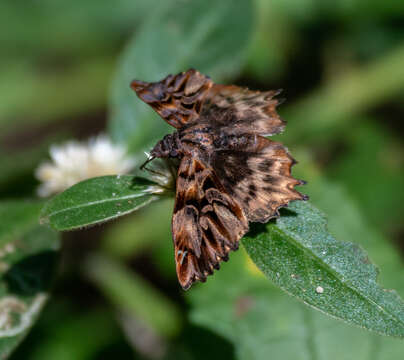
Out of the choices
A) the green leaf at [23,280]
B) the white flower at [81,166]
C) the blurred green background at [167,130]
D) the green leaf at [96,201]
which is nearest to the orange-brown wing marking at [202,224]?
the green leaf at [96,201]

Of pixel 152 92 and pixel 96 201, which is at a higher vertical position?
pixel 152 92

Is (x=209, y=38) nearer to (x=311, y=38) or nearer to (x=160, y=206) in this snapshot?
(x=160, y=206)

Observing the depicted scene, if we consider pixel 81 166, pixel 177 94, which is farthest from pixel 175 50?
pixel 177 94

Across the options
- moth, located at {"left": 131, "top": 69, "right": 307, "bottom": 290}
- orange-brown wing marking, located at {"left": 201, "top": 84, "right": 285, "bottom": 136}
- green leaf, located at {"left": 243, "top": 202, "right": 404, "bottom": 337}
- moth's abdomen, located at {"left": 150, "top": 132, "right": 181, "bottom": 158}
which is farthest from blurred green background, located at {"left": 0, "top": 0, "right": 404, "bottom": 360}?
moth's abdomen, located at {"left": 150, "top": 132, "right": 181, "bottom": 158}

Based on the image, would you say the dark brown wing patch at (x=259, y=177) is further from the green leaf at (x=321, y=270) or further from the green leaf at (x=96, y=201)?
the green leaf at (x=96, y=201)

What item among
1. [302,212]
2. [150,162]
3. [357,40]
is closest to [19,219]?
[150,162]

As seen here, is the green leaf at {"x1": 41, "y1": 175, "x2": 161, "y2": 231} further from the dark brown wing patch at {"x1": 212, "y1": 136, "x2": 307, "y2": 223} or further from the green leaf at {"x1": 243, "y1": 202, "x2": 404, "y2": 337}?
the green leaf at {"x1": 243, "y1": 202, "x2": 404, "y2": 337}

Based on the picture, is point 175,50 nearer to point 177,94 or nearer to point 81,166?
point 81,166
